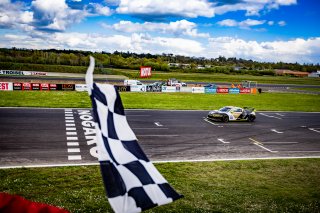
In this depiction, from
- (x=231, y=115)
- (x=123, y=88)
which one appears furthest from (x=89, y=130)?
(x=123, y=88)

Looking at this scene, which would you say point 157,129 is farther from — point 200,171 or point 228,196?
point 228,196

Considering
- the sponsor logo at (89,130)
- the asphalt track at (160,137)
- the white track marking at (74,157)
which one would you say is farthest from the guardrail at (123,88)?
the white track marking at (74,157)

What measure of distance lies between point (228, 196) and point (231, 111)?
17.0m

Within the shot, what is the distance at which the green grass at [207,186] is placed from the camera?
10.1 metres

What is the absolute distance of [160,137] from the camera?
67.8 feet

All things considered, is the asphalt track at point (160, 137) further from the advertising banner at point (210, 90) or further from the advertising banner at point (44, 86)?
the advertising banner at point (210, 90)

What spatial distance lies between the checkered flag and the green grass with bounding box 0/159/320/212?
19.7 ft

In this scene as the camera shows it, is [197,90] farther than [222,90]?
No

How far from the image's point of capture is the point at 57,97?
121 feet

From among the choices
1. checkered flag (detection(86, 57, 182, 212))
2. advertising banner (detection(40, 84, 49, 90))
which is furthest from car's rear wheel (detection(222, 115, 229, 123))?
advertising banner (detection(40, 84, 49, 90))

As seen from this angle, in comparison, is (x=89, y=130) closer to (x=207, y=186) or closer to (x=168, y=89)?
(x=207, y=186)

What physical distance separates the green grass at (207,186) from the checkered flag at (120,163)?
602cm

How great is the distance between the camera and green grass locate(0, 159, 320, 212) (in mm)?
10109

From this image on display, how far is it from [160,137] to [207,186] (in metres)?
8.59
